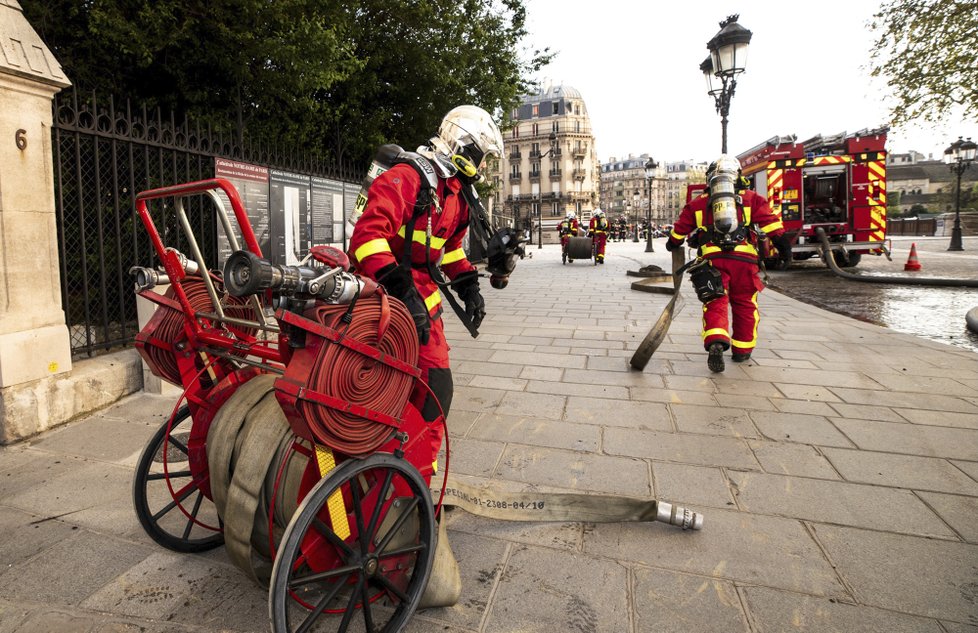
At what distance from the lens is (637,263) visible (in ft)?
61.1

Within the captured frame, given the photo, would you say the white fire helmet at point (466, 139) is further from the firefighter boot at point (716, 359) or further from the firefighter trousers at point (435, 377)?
the firefighter boot at point (716, 359)

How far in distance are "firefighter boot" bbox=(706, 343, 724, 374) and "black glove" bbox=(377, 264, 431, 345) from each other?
3.71 m

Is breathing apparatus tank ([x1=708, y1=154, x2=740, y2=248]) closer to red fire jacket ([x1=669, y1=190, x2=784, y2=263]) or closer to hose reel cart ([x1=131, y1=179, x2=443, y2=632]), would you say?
red fire jacket ([x1=669, y1=190, x2=784, y2=263])

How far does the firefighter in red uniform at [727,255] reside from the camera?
5324 millimetres

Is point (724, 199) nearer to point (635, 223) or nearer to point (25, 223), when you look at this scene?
point (25, 223)

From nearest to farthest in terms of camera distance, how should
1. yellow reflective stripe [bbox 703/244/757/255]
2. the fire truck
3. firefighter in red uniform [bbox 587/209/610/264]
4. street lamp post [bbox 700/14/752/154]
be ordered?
yellow reflective stripe [bbox 703/244/757/255] → street lamp post [bbox 700/14/752/154] → the fire truck → firefighter in red uniform [bbox 587/209/610/264]

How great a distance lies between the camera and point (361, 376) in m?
1.68

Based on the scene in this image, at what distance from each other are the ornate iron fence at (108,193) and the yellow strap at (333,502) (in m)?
3.26

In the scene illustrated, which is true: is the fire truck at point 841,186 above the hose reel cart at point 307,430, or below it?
above

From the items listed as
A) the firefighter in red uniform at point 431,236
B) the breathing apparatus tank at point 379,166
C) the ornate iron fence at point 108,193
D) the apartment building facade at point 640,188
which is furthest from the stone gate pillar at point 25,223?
the apartment building facade at point 640,188

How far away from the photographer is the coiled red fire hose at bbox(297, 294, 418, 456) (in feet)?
5.17

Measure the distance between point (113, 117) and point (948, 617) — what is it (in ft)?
18.9

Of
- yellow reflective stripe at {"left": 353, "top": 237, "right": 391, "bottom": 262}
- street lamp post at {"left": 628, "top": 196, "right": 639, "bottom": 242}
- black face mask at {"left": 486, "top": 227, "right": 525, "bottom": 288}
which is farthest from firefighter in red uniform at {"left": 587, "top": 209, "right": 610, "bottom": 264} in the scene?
street lamp post at {"left": 628, "top": 196, "right": 639, "bottom": 242}

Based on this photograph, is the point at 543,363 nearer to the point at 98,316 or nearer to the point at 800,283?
the point at 98,316
